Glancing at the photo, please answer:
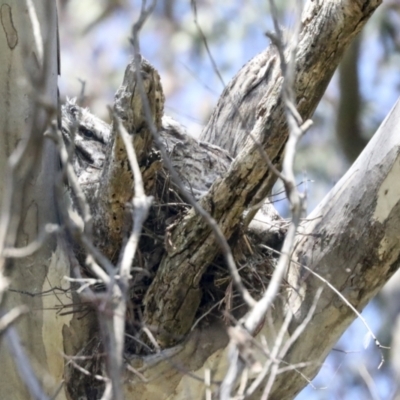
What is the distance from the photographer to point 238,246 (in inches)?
115

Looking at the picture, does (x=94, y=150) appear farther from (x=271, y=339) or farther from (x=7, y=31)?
(x=271, y=339)

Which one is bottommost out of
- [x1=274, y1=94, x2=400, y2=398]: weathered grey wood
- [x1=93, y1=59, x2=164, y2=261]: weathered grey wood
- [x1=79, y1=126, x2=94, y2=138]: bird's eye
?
[x1=274, y1=94, x2=400, y2=398]: weathered grey wood

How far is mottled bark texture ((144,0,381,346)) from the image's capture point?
2578mm

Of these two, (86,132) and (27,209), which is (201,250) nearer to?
(27,209)

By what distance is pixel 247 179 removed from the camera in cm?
266

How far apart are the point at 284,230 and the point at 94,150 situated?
868mm

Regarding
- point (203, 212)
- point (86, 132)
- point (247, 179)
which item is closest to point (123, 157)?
point (247, 179)

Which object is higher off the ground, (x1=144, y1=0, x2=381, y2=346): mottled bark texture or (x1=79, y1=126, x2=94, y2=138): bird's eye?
(x1=79, y1=126, x2=94, y2=138): bird's eye

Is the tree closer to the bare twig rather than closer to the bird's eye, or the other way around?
the bird's eye

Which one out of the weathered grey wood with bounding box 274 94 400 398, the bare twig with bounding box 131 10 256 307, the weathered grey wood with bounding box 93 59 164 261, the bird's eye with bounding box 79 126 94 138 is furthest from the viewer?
the bird's eye with bounding box 79 126 94 138

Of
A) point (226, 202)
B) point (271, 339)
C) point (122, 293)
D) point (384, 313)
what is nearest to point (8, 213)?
point (122, 293)

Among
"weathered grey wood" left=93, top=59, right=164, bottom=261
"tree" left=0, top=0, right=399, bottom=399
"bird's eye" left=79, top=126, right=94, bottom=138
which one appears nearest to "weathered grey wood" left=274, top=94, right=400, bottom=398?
"tree" left=0, top=0, right=399, bottom=399

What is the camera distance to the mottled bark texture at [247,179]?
2578 mm

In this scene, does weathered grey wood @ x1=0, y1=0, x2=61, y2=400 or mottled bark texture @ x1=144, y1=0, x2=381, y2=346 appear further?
weathered grey wood @ x1=0, y1=0, x2=61, y2=400
